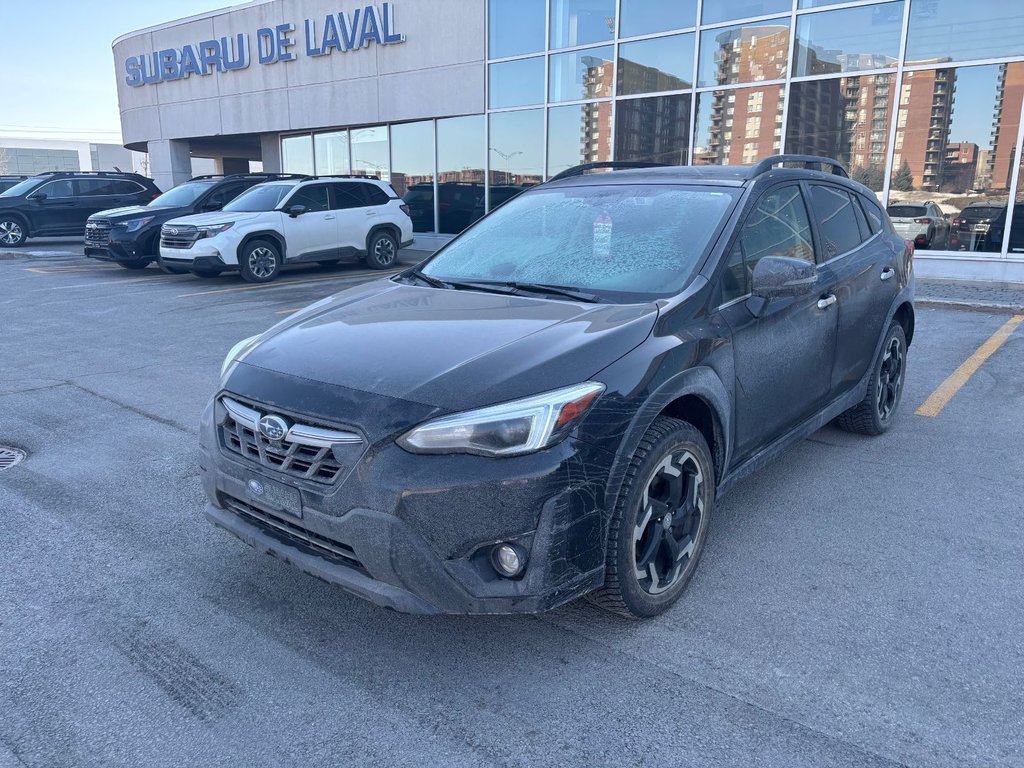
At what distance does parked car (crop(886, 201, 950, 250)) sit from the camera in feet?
39.6

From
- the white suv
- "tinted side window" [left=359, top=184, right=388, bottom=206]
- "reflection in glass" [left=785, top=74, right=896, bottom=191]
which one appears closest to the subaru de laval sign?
"tinted side window" [left=359, top=184, right=388, bottom=206]

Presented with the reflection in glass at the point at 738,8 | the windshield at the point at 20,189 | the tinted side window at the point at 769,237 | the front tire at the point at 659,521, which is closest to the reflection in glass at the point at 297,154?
the windshield at the point at 20,189

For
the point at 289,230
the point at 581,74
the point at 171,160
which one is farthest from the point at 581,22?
the point at 171,160

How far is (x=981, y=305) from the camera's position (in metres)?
9.97

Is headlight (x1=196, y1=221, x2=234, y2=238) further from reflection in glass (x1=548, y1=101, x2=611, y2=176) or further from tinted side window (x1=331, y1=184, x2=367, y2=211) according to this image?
reflection in glass (x1=548, y1=101, x2=611, y2=176)

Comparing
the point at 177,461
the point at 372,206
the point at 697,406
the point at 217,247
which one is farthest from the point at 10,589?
the point at 372,206

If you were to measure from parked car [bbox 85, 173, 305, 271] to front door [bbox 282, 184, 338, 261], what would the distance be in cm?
164

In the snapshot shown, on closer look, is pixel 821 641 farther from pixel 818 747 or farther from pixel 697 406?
pixel 697 406

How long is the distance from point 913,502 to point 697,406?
1778mm

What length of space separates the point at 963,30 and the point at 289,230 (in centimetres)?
1069

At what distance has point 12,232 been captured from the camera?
18.6 metres

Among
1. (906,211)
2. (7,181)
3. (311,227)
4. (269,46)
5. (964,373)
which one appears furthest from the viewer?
(7,181)

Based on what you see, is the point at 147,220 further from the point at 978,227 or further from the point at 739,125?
the point at 978,227

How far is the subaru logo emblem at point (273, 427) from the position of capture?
2788mm
